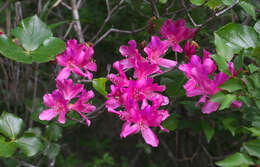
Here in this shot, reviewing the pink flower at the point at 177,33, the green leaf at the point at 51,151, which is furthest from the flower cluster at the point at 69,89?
the green leaf at the point at 51,151

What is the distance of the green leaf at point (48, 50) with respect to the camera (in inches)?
44.9

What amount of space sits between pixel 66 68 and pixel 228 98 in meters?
0.66

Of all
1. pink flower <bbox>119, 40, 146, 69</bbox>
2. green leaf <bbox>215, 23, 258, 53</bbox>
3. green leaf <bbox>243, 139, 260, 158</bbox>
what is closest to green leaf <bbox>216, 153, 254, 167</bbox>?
green leaf <bbox>243, 139, 260, 158</bbox>

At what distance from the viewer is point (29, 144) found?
129 cm

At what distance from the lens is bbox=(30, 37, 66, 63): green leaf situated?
1.14 m

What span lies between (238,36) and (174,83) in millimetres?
331

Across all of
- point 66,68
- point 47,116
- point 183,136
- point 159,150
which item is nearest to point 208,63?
point 66,68

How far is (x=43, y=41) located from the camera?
1246 millimetres

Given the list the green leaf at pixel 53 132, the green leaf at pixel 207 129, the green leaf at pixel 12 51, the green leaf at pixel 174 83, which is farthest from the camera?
the green leaf at pixel 53 132

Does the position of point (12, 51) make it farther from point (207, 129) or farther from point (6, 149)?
point (207, 129)

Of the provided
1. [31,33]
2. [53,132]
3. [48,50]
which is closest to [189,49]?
[48,50]

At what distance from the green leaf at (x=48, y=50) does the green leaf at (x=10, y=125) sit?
34 cm

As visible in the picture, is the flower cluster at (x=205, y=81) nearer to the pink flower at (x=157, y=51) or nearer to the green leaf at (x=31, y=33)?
the pink flower at (x=157, y=51)

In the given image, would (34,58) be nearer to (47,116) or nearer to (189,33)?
(47,116)
